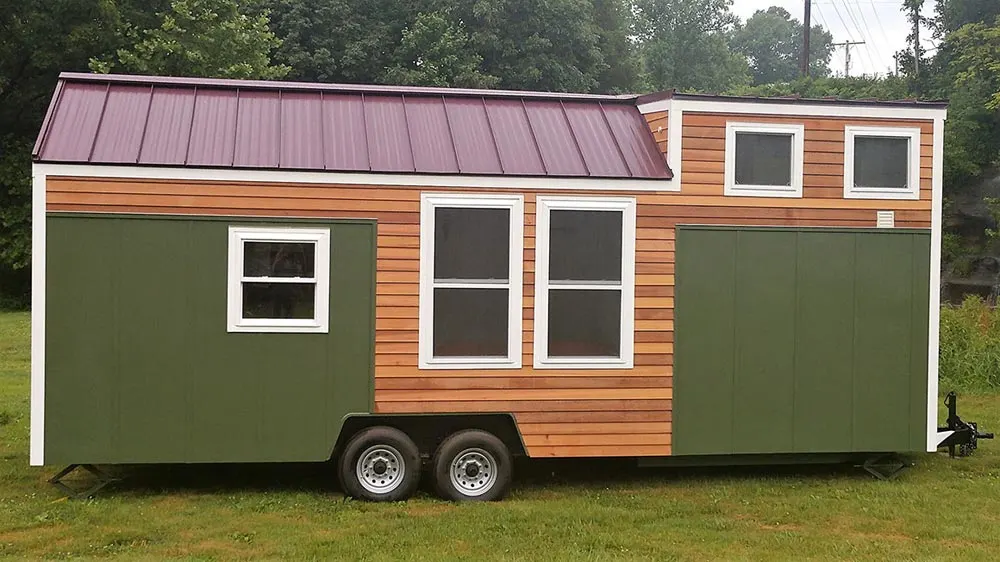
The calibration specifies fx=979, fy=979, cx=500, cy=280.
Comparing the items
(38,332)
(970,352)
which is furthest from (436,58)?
(38,332)

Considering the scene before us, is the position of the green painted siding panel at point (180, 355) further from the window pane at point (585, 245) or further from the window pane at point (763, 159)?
the window pane at point (763, 159)

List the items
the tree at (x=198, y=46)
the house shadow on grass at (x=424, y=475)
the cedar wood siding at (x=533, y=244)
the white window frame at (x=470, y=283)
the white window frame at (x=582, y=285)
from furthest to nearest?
the tree at (x=198, y=46)
the house shadow on grass at (x=424, y=475)
the white window frame at (x=582, y=285)
the white window frame at (x=470, y=283)
the cedar wood siding at (x=533, y=244)

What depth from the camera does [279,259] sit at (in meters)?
7.84

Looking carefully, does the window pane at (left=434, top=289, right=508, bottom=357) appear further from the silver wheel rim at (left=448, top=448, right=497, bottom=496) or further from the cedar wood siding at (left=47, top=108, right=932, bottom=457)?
the silver wheel rim at (left=448, top=448, right=497, bottom=496)

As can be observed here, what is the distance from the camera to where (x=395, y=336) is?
797cm

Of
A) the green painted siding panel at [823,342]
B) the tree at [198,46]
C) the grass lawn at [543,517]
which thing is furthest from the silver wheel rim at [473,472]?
the tree at [198,46]

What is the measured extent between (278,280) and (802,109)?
15.4 feet

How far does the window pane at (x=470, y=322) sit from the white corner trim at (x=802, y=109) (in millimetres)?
2265

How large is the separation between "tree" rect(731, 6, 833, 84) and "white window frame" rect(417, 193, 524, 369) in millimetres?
75108

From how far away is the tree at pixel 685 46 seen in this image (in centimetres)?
5578

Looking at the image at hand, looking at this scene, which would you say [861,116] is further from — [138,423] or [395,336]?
[138,423]

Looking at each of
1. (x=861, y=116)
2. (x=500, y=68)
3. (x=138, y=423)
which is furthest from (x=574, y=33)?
(x=138, y=423)

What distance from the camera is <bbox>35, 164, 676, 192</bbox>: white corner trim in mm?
7551

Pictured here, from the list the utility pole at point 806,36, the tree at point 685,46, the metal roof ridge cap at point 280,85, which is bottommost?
the metal roof ridge cap at point 280,85
